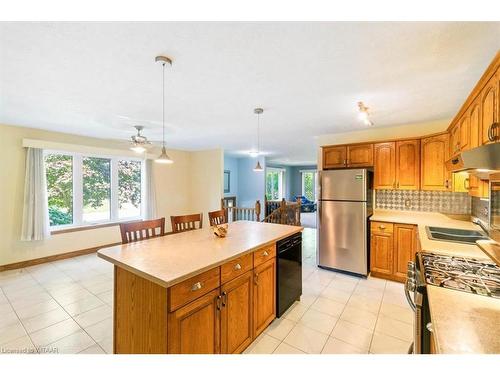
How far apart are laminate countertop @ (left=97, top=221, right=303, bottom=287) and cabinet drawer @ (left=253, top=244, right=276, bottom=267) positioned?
0.07 metres

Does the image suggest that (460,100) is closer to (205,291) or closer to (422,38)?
(422,38)

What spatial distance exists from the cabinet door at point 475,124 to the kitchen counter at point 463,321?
135 centimetres

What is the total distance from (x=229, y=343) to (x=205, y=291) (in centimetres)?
52

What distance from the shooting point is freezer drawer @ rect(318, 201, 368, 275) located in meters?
3.14

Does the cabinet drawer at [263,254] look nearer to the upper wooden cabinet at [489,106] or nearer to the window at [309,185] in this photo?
the upper wooden cabinet at [489,106]

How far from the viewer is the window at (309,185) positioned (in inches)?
440

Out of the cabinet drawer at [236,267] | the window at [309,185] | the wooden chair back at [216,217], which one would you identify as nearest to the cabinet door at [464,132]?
the cabinet drawer at [236,267]

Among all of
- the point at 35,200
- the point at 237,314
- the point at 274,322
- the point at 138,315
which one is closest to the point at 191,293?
the point at 138,315

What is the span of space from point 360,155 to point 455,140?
111 centimetres

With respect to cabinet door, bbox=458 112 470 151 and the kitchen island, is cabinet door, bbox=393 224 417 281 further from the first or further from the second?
the kitchen island

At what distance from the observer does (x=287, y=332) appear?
2.04 metres

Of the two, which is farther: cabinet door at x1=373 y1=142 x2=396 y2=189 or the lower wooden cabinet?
cabinet door at x1=373 y1=142 x2=396 y2=189

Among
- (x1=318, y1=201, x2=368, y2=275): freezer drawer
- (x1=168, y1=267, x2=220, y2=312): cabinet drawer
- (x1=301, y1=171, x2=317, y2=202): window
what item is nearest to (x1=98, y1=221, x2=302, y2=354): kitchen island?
(x1=168, y1=267, x2=220, y2=312): cabinet drawer

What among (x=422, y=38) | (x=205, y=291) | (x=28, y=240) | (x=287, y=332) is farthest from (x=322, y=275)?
(x=28, y=240)
